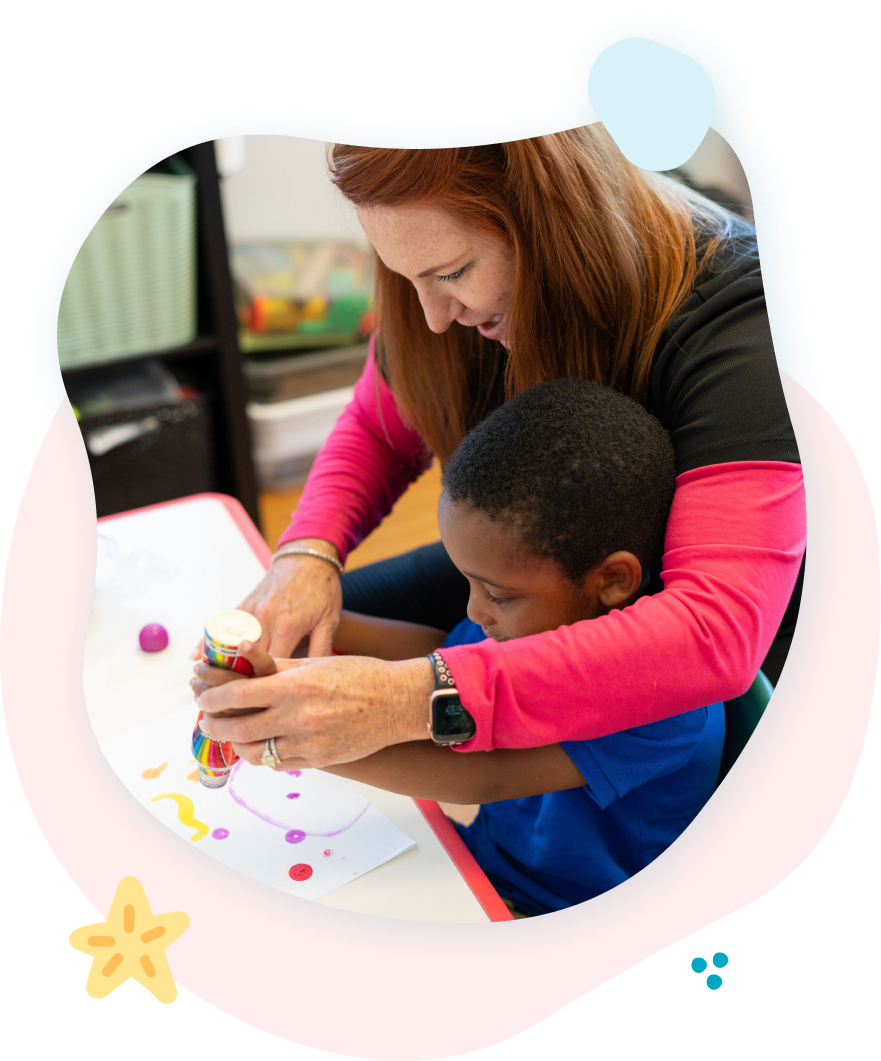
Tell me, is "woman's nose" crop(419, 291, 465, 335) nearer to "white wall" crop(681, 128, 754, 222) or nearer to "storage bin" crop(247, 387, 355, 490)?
"white wall" crop(681, 128, 754, 222)

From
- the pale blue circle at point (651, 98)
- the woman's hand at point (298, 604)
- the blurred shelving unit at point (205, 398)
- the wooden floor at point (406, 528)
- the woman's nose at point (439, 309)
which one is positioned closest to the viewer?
the pale blue circle at point (651, 98)

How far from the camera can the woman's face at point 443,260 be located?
58cm

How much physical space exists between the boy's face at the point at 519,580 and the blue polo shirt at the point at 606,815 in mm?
86

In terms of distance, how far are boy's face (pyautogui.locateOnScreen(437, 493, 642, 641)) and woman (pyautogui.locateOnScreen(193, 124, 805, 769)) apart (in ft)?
0.12

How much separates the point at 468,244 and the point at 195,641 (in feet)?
1.44

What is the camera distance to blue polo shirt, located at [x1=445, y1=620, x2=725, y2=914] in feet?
2.01

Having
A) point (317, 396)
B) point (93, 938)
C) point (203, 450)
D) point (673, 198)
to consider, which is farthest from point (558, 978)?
point (317, 396)

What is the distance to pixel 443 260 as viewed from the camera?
1.96 ft

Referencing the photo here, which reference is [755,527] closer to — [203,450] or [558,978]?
[558,978]

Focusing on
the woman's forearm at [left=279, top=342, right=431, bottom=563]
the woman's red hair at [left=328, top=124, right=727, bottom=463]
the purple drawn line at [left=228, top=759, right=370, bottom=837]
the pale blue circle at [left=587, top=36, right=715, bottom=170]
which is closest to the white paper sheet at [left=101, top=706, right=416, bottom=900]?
the purple drawn line at [left=228, top=759, right=370, bottom=837]

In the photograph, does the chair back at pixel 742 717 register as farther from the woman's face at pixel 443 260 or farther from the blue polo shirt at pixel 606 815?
the woman's face at pixel 443 260

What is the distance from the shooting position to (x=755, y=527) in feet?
1.82

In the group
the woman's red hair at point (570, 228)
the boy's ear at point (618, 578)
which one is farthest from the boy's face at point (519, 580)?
the woman's red hair at point (570, 228)

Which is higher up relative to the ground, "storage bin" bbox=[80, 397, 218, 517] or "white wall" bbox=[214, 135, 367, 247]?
"white wall" bbox=[214, 135, 367, 247]
